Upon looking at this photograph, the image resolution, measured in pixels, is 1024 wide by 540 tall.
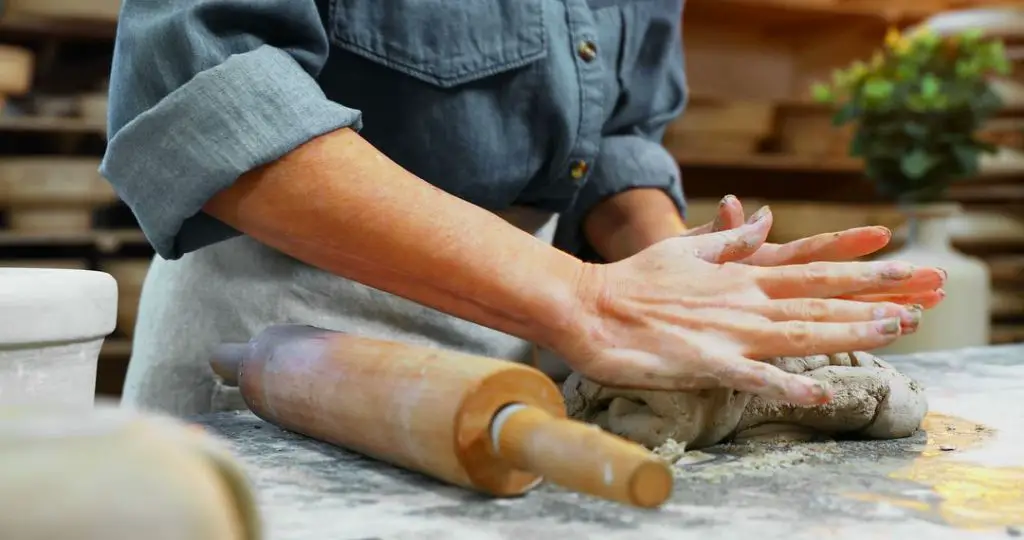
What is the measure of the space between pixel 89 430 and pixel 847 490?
1.52 ft

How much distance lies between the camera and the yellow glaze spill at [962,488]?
554 millimetres

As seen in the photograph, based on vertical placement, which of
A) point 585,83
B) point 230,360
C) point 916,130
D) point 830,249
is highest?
point 916,130

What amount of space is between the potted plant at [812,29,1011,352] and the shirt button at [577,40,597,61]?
1510 mm

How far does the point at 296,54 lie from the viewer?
2.73 feet

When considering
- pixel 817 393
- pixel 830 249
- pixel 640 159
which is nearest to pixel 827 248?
pixel 830 249

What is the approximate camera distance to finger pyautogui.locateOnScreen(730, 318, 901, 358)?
2.35 feet

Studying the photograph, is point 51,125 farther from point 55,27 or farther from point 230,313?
point 230,313

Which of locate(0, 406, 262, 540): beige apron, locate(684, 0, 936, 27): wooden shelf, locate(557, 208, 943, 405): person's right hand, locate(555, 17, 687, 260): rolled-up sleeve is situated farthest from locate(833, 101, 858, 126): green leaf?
locate(0, 406, 262, 540): beige apron

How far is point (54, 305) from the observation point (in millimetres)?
600

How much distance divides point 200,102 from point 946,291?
196cm

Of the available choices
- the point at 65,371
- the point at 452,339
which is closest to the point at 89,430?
the point at 65,371

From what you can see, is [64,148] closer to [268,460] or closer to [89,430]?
[268,460]

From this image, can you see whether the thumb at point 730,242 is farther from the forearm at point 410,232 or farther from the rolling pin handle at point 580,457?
the rolling pin handle at point 580,457

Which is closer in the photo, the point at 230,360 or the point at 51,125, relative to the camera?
the point at 230,360
